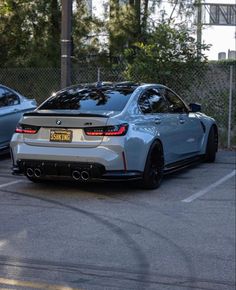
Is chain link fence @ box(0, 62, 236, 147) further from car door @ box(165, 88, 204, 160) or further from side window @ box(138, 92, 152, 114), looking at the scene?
side window @ box(138, 92, 152, 114)

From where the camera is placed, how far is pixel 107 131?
7820mm

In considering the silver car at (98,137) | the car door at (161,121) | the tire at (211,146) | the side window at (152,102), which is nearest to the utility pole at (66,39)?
the tire at (211,146)

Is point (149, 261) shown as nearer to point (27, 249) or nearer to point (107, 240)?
point (107, 240)

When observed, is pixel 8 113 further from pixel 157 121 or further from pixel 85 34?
pixel 85 34

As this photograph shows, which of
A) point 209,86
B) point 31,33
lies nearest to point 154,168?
point 209,86

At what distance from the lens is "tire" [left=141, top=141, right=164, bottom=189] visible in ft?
27.1

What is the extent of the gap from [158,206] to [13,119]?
466 cm

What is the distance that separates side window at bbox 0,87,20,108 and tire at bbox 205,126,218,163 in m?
Answer: 3.76

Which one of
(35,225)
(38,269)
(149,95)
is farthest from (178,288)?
(149,95)

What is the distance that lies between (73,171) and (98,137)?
551 mm

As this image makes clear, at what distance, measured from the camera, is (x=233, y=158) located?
11.8 m

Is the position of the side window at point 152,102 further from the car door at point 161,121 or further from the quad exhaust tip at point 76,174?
the quad exhaust tip at point 76,174

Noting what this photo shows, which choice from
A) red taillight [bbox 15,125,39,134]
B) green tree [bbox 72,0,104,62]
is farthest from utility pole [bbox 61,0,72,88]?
green tree [bbox 72,0,104,62]

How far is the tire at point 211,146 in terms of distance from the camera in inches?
431
